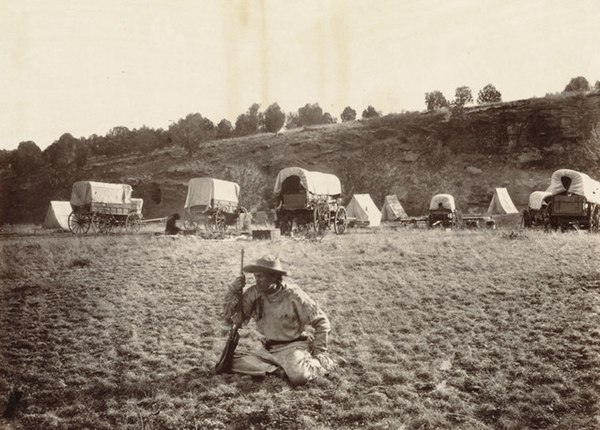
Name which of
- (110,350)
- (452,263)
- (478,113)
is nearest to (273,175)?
(478,113)

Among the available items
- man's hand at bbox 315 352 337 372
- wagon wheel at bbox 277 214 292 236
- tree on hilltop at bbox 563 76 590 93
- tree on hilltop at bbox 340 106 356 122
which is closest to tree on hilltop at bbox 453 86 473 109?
tree on hilltop at bbox 563 76 590 93

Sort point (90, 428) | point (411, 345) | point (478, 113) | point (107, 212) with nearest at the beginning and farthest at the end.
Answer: point (90, 428) → point (411, 345) → point (107, 212) → point (478, 113)

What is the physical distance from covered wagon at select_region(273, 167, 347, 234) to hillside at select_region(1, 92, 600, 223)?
18.3 m

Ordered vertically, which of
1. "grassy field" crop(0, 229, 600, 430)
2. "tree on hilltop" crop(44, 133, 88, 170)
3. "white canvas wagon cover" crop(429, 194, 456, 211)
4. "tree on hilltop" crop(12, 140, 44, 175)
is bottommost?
"grassy field" crop(0, 229, 600, 430)

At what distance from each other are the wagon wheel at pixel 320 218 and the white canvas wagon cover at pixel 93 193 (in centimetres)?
781

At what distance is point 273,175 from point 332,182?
77.9 ft

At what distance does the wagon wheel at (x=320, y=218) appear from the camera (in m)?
17.2

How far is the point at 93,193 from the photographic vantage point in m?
18.4

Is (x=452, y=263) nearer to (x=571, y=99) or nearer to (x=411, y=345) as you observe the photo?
(x=411, y=345)

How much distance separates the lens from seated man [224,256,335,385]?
16.9 ft

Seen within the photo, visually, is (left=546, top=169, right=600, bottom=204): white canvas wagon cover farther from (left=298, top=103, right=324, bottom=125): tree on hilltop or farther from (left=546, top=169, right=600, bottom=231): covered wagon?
(left=298, top=103, right=324, bottom=125): tree on hilltop

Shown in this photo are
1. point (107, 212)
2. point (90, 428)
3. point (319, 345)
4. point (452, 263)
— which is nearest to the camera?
point (90, 428)

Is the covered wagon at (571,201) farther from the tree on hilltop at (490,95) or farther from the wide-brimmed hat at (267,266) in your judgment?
the tree on hilltop at (490,95)

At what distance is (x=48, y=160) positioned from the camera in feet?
154
